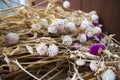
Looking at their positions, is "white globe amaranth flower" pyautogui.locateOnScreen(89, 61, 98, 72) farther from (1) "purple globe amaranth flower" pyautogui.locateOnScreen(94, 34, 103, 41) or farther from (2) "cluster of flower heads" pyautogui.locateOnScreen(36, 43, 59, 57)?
(1) "purple globe amaranth flower" pyautogui.locateOnScreen(94, 34, 103, 41)

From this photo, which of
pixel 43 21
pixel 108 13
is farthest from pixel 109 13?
pixel 43 21

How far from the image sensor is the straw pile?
51 centimetres

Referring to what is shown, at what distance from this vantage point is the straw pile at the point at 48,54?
1.69ft

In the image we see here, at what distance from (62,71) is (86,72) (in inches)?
2.2

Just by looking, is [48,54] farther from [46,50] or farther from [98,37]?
[98,37]

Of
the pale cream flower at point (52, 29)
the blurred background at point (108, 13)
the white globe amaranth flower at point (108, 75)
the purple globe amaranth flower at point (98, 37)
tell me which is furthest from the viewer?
the blurred background at point (108, 13)

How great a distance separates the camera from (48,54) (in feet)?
1.73

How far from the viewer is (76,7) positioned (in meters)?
1.70

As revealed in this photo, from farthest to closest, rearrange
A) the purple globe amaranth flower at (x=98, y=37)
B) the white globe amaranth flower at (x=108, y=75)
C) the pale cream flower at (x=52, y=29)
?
the purple globe amaranth flower at (x=98, y=37), the pale cream flower at (x=52, y=29), the white globe amaranth flower at (x=108, y=75)

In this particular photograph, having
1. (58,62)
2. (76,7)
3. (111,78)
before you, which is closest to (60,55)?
(58,62)

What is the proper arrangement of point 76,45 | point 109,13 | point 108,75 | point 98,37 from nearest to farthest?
point 108,75
point 76,45
point 98,37
point 109,13

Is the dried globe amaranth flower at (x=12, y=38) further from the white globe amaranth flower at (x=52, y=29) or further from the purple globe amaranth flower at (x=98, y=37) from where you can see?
the purple globe amaranth flower at (x=98, y=37)

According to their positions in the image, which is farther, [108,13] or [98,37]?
[108,13]

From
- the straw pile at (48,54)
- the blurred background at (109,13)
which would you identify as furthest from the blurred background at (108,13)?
the straw pile at (48,54)
